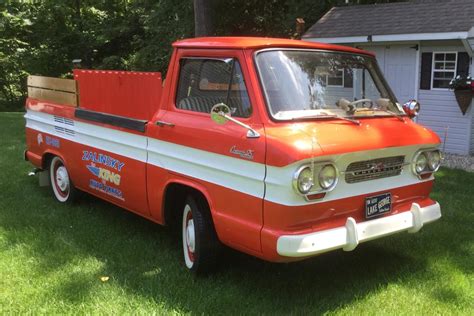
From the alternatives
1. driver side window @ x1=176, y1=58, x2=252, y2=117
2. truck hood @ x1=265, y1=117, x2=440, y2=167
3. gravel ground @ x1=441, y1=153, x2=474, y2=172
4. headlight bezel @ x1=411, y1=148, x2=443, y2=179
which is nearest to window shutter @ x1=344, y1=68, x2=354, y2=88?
truck hood @ x1=265, y1=117, x2=440, y2=167

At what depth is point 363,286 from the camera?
4.11m

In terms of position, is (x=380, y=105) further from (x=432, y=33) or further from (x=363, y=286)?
(x=432, y=33)

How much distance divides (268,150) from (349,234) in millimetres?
812

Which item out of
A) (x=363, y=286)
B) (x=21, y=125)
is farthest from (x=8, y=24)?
(x=363, y=286)

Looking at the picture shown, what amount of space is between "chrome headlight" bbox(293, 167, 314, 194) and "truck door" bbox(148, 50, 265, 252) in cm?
28

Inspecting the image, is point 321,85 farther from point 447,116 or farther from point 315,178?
point 447,116

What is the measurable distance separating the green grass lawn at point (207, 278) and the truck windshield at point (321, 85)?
1.36 metres

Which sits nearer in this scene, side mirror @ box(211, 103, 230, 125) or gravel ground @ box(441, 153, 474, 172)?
side mirror @ box(211, 103, 230, 125)

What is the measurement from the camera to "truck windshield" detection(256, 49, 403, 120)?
12.7 feet

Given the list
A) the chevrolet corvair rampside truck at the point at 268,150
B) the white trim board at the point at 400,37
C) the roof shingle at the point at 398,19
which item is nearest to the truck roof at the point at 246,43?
the chevrolet corvair rampside truck at the point at 268,150

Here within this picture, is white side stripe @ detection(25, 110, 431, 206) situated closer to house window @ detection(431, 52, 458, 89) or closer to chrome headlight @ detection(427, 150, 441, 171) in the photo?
chrome headlight @ detection(427, 150, 441, 171)

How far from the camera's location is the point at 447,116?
10.6m

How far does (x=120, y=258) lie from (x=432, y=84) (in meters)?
8.30

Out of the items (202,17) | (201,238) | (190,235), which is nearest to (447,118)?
(202,17)
